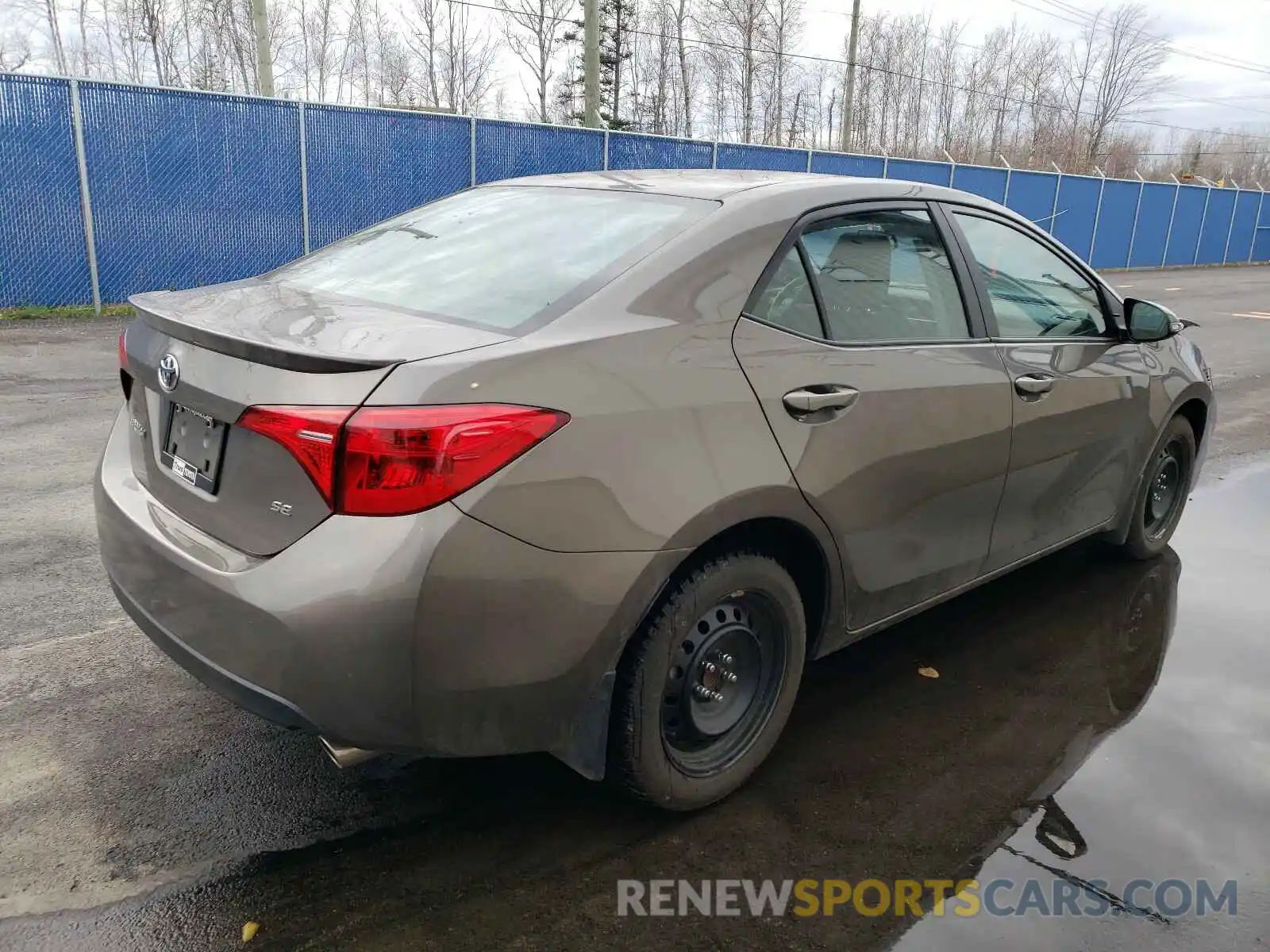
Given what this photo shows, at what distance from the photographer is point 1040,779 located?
2953 millimetres

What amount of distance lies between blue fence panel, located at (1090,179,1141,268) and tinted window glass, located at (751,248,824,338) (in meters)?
27.9

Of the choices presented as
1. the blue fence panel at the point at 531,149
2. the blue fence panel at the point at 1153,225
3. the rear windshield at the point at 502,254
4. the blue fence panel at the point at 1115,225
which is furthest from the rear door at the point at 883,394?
the blue fence panel at the point at 1153,225

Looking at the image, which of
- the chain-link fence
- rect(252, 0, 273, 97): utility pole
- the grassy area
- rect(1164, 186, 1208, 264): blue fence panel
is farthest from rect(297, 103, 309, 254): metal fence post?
rect(1164, 186, 1208, 264): blue fence panel

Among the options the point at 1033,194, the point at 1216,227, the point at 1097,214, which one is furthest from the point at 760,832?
the point at 1216,227

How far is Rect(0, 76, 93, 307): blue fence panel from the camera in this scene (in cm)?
1084

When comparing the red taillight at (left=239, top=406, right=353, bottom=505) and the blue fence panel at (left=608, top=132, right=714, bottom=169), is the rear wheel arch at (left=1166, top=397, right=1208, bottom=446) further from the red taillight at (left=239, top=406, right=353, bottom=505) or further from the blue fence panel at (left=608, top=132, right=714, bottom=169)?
the blue fence panel at (left=608, top=132, right=714, bottom=169)

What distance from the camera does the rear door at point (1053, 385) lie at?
135 inches

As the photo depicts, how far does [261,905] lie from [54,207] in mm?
11332

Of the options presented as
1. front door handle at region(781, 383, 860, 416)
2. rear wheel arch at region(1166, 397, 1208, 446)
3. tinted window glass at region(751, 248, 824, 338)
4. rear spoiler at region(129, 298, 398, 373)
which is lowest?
rear wheel arch at region(1166, 397, 1208, 446)

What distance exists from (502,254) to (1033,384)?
6.23 ft

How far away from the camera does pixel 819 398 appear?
104 inches

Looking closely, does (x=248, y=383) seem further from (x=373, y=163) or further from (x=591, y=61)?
(x=591, y=61)

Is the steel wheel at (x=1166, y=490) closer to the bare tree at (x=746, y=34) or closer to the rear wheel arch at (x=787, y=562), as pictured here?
the rear wheel arch at (x=787, y=562)

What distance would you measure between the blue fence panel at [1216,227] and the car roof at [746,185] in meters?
34.8
